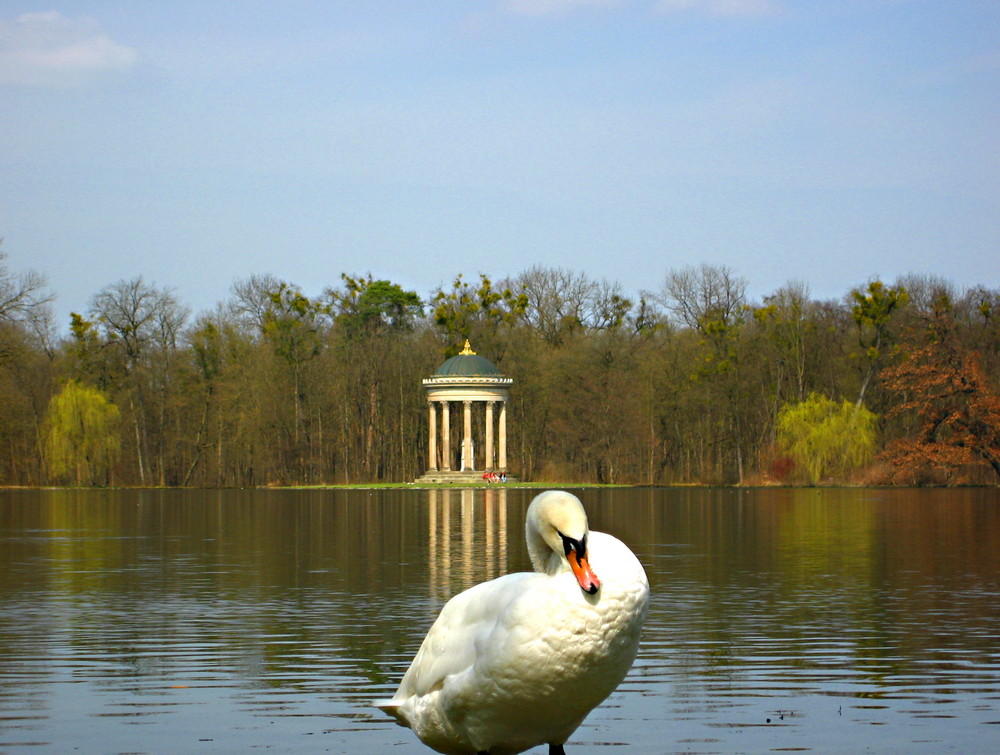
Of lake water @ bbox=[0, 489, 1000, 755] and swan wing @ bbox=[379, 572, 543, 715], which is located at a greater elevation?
swan wing @ bbox=[379, 572, 543, 715]

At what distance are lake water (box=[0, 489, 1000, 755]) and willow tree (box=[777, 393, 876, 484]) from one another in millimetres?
38275

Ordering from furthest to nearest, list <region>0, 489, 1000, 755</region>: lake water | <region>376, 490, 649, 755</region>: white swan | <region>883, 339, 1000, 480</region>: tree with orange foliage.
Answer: <region>883, 339, 1000, 480</region>: tree with orange foliage, <region>0, 489, 1000, 755</region>: lake water, <region>376, 490, 649, 755</region>: white swan

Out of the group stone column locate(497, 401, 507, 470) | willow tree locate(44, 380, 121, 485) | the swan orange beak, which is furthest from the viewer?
stone column locate(497, 401, 507, 470)

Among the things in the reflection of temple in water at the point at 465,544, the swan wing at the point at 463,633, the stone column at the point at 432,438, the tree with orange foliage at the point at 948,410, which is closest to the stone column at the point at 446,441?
the stone column at the point at 432,438

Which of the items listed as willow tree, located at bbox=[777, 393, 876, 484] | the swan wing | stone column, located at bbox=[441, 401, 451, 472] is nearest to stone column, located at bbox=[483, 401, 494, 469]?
stone column, located at bbox=[441, 401, 451, 472]

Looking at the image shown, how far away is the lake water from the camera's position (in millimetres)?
10453

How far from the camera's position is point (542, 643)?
6938 millimetres

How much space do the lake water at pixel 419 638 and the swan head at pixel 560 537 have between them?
303 centimetres

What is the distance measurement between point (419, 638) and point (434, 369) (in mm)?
79899

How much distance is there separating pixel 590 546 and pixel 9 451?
89.1 m

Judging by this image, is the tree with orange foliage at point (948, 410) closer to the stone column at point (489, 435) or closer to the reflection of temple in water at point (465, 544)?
the stone column at point (489, 435)

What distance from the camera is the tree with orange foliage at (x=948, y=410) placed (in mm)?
71188

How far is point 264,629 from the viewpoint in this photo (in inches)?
645

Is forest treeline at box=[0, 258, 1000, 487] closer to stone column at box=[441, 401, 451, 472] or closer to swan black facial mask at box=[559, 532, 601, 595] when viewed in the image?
stone column at box=[441, 401, 451, 472]
